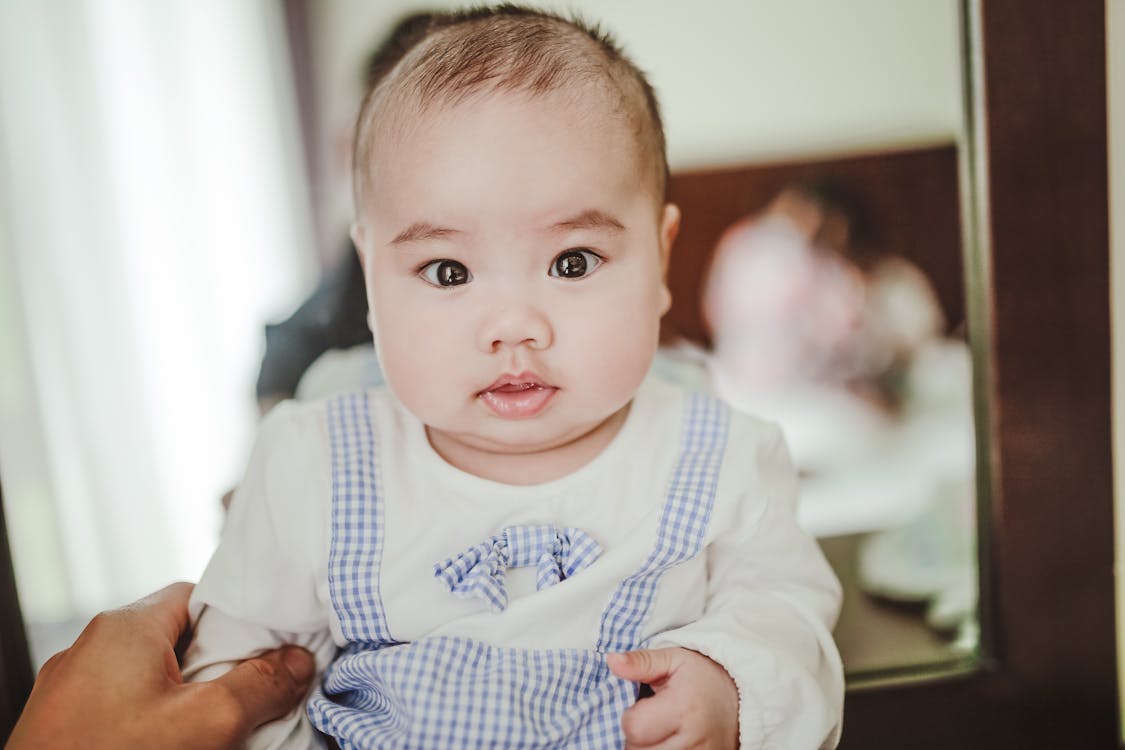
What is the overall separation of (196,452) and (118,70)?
15.3 inches

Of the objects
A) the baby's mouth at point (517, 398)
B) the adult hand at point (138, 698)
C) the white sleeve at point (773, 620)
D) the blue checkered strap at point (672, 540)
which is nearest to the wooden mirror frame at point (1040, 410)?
the white sleeve at point (773, 620)

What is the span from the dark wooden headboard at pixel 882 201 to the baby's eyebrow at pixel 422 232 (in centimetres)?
36

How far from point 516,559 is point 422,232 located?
0.28 metres

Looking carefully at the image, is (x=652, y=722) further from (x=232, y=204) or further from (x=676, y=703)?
(x=232, y=204)

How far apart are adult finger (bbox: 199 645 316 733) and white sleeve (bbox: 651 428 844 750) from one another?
1.02ft

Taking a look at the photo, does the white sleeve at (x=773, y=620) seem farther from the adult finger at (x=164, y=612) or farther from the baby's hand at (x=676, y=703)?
the adult finger at (x=164, y=612)

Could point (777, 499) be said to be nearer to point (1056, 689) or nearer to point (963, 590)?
point (963, 590)

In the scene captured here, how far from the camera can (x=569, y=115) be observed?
0.66 m

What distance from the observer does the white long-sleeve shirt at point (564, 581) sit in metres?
0.71

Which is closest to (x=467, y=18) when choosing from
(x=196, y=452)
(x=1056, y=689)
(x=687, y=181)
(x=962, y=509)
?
(x=687, y=181)

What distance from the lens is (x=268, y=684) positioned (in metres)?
0.72

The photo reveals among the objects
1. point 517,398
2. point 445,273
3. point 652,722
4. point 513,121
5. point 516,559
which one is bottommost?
point 652,722

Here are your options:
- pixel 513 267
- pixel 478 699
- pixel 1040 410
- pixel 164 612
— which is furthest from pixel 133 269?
pixel 1040 410

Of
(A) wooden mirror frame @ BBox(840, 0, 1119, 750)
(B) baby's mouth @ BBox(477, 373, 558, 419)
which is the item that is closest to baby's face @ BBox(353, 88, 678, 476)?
(B) baby's mouth @ BBox(477, 373, 558, 419)
